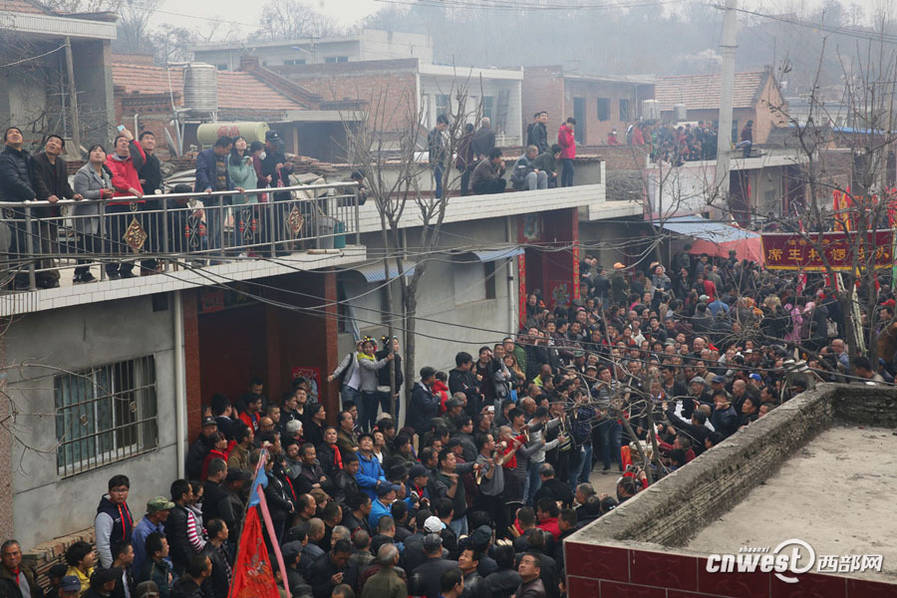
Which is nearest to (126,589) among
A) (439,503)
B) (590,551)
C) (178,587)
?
(178,587)

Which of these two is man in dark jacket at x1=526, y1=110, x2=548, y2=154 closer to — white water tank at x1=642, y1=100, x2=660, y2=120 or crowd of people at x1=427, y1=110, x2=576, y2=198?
crowd of people at x1=427, y1=110, x2=576, y2=198

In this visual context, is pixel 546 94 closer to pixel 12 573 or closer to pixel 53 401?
pixel 53 401

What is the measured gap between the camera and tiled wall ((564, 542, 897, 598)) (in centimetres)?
461

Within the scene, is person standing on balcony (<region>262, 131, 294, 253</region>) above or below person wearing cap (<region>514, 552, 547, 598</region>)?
above

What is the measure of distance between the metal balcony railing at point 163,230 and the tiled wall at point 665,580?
6.49 m

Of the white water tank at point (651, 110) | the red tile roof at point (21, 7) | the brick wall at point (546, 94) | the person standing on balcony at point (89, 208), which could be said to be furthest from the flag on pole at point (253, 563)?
the brick wall at point (546, 94)

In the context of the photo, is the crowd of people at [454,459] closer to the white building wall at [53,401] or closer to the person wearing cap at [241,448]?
the person wearing cap at [241,448]

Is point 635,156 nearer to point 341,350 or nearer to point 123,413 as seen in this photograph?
point 341,350

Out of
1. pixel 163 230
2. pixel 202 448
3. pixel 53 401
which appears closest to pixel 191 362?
pixel 202 448

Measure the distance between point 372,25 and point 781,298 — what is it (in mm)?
79367

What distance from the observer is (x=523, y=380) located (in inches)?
656

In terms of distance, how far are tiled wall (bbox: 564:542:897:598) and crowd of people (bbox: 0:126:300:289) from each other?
6679 millimetres

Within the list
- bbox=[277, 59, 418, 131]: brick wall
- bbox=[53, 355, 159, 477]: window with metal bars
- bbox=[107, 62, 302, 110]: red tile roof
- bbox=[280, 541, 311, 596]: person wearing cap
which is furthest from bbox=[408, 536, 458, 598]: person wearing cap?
bbox=[277, 59, 418, 131]: brick wall

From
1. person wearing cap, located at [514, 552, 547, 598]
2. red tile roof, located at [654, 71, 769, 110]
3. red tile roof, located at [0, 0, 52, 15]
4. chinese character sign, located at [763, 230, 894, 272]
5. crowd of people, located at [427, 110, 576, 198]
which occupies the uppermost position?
red tile roof, located at [0, 0, 52, 15]
